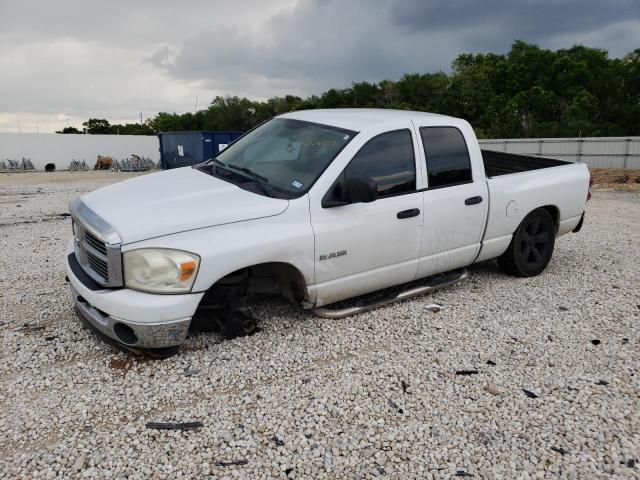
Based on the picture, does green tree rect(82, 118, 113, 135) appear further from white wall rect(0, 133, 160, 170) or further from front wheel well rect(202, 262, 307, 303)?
front wheel well rect(202, 262, 307, 303)

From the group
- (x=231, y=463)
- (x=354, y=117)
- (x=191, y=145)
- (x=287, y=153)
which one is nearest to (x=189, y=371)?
(x=231, y=463)

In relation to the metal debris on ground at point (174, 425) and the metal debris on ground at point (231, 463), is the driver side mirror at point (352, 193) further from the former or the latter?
the metal debris on ground at point (231, 463)

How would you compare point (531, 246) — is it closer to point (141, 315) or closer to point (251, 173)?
point (251, 173)

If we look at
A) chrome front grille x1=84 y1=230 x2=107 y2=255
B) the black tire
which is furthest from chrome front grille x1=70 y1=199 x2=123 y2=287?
the black tire

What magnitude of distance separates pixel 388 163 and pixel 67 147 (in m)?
34.9

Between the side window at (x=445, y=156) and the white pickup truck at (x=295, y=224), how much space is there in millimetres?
14

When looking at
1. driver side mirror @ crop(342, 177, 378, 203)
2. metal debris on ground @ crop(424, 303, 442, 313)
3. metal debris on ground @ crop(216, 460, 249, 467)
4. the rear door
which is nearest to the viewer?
metal debris on ground @ crop(216, 460, 249, 467)

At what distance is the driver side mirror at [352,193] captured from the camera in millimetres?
3826

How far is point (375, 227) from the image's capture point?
420cm

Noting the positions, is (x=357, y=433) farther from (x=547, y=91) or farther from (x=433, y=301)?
(x=547, y=91)

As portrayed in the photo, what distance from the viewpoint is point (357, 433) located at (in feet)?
9.71

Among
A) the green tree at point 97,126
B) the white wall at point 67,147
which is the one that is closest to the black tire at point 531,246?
the white wall at point 67,147

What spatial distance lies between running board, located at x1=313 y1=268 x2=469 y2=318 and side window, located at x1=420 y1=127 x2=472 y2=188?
1049 mm

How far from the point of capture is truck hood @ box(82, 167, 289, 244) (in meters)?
3.44
